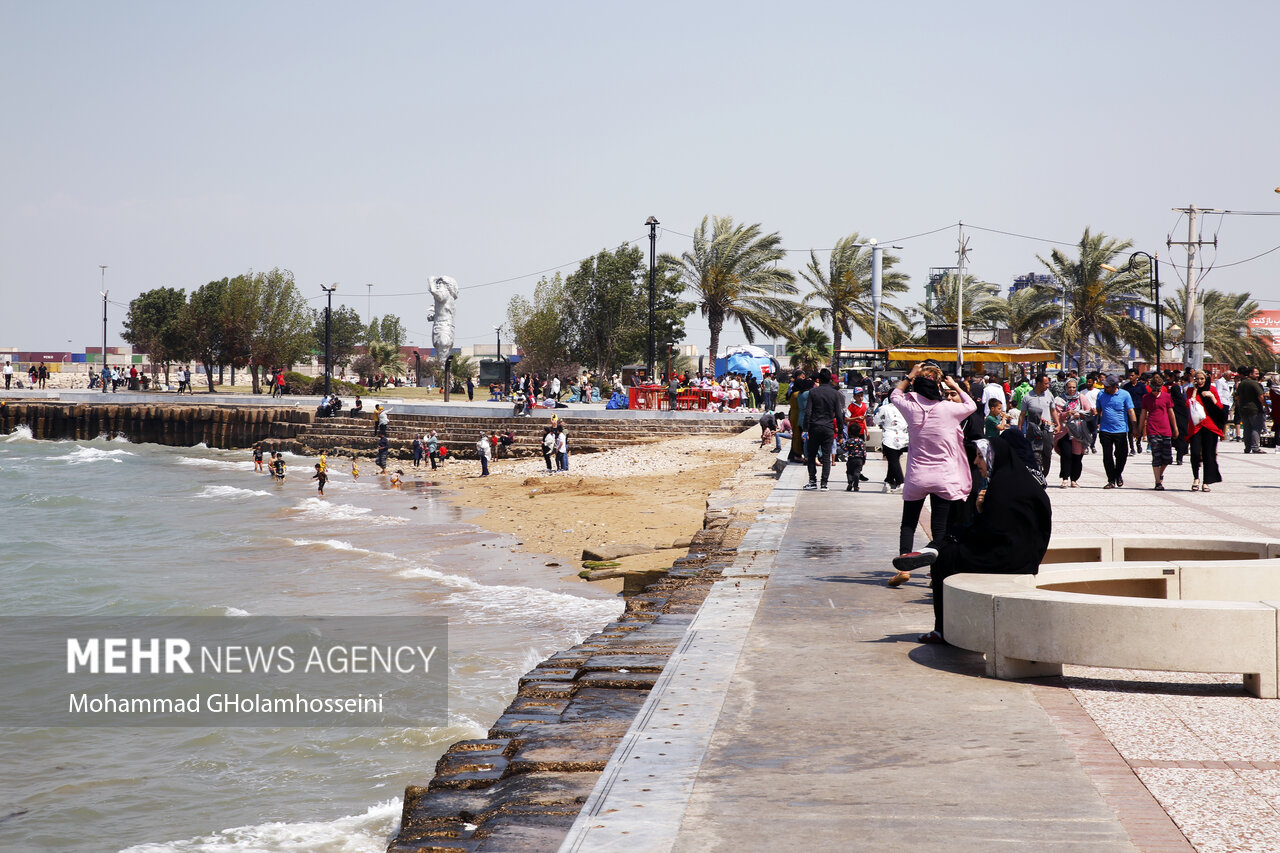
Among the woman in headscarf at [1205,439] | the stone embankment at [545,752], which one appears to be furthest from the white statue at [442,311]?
the stone embankment at [545,752]

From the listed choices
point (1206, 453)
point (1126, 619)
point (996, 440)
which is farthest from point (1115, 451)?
point (1126, 619)

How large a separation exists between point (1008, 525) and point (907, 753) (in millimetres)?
2377

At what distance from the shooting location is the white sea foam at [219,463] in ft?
141

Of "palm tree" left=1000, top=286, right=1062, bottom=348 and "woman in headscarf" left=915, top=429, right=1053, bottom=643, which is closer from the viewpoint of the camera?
"woman in headscarf" left=915, top=429, right=1053, bottom=643

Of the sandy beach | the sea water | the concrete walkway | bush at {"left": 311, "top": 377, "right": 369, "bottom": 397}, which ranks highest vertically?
bush at {"left": 311, "top": 377, "right": 369, "bottom": 397}

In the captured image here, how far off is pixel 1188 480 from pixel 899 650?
12783 millimetres

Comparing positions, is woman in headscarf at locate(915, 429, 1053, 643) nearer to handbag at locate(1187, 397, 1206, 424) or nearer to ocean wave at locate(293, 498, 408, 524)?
handbag at locate(1187, 397, 1206, 424)

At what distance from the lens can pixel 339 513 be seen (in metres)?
26.7

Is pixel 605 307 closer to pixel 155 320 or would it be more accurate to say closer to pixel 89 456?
pixel 89 456

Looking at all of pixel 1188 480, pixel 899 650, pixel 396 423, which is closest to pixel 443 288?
pixel 396 423

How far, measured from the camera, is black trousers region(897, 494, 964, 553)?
8195 millimetres

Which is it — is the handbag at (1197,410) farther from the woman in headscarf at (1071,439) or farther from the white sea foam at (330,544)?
the white sea foam at (330,544)

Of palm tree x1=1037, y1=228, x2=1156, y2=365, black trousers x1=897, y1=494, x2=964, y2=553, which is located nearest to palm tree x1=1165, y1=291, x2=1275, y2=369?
palm tree x1=1037, y1=228, x2=1156, y2=365

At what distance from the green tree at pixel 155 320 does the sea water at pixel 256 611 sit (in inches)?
1738
